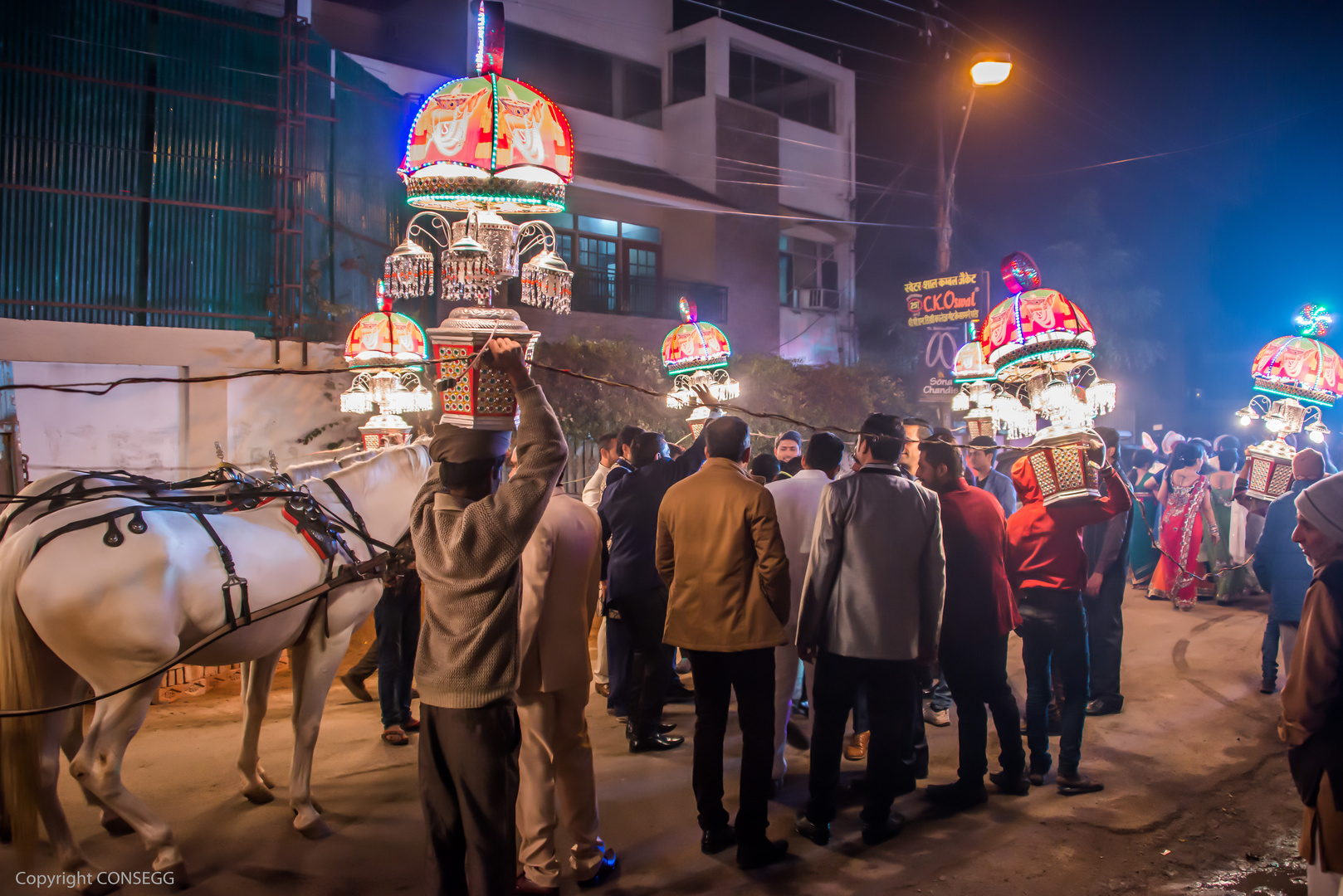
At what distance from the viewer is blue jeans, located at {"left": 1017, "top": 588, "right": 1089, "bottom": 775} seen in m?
4.85

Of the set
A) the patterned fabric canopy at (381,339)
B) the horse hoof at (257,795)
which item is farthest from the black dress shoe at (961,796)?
the patterned fabric canopy at (381,339)

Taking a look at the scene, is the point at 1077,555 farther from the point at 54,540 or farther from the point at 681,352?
the point at 681,352

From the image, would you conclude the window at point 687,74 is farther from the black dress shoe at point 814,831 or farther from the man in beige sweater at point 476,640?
the man in beige sweater at point 476,640

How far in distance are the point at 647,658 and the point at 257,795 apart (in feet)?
8.54

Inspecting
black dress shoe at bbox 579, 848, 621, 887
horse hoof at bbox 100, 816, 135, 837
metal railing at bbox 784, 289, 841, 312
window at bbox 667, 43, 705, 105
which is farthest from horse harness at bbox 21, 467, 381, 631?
metal railing at bbox 784, 289, 841, 312

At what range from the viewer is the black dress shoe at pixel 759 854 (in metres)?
3.98

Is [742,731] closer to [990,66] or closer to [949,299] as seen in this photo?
[990,66]

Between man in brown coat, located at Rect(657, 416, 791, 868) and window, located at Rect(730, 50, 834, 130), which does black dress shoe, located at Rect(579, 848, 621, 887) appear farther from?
window, located at Rect(730, 50, 834, 130)

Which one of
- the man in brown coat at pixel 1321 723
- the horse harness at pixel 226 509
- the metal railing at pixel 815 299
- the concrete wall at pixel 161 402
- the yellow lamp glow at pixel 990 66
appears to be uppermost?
the yellow lamp glow at pixel 990 66

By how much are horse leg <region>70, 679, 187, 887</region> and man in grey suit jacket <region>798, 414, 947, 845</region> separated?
3.26 metres

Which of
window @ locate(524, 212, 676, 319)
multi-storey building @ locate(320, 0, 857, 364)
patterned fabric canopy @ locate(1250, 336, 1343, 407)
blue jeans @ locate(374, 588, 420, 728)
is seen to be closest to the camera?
blue jeans @ locate(374, 588, 420, 728)

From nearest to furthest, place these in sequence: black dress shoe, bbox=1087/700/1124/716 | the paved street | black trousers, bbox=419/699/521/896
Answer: black trousers, bbox=419/699/521/896
the paved street
black dress shoe, bbox=1087/700/1124/716

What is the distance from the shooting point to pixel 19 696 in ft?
12.4

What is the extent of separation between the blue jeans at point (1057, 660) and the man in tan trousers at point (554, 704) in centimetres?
286
